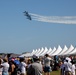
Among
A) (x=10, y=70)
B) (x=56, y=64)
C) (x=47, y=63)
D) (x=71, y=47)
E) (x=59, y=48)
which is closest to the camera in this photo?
(x=10, y=70)

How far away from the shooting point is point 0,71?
1545 centimetres

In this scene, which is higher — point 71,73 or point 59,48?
point 59,48

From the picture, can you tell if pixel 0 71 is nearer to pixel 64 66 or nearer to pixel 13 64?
pixel 13 64

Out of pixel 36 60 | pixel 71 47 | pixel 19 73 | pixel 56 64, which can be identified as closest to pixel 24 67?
pixel 19 73

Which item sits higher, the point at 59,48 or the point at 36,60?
the point at 59,48

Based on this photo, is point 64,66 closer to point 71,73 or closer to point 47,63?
point 71,73

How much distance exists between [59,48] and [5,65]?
6183 cm

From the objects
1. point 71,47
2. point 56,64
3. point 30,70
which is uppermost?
point 71,47

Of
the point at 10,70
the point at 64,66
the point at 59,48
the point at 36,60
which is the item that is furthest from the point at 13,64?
the point at 59,48

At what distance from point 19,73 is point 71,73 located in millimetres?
2665

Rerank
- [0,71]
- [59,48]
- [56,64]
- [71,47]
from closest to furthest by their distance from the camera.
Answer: [0,71] < [56,64] < [71,47] < [59,48]

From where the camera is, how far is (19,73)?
17.4 metres

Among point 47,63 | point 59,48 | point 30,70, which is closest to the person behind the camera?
point 30,70

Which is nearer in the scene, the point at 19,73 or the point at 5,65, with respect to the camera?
the point at 5,65
